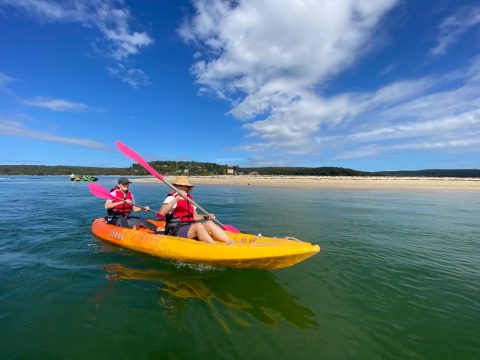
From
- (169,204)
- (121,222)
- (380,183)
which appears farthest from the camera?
(380,183)

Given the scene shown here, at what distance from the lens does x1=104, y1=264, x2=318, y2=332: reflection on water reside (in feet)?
14.5

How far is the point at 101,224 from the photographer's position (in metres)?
9.43

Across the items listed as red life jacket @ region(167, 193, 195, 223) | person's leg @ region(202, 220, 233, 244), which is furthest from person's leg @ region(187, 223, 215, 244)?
red life jacket @ region(167, 193, 195, 223)

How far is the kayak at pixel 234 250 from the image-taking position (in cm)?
527

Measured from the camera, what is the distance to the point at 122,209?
9.44m

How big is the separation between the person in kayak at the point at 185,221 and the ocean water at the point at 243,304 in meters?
0.75

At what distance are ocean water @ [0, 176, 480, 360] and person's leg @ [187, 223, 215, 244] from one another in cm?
68

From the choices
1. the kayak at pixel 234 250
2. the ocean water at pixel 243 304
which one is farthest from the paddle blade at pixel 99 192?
the kayak at pixel 234 250

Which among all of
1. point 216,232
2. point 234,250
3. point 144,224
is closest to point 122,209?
point 144,224

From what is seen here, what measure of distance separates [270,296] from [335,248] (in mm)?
3669

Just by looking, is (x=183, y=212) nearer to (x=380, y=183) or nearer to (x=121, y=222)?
(x=121, y=222)

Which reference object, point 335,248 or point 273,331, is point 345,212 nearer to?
point 335,248

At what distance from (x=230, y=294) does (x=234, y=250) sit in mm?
812

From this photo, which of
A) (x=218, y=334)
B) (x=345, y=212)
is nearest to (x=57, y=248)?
(x=218, y=334)
